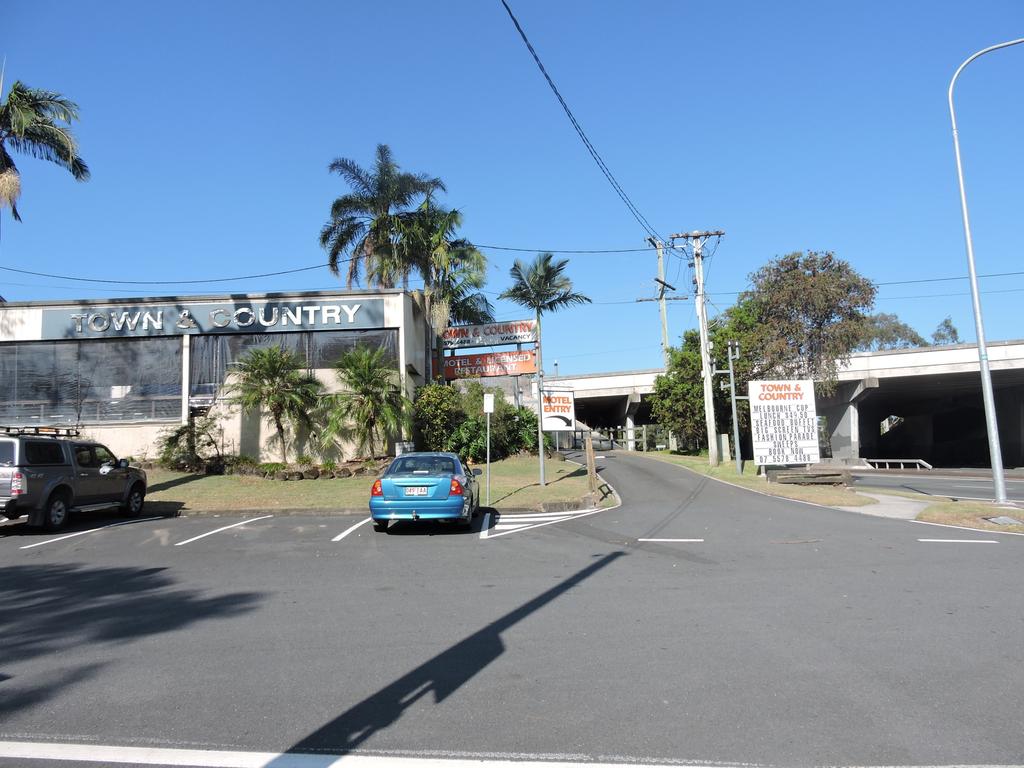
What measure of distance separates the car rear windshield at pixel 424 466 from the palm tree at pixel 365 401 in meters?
10.4

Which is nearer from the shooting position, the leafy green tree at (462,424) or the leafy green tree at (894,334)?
the leafy green tree at (462,424)

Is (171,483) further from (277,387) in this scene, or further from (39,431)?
(39,431)

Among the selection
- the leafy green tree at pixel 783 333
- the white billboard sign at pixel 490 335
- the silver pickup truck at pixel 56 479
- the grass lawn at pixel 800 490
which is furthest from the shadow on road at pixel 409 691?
the leafy green tree at pixel 783 333

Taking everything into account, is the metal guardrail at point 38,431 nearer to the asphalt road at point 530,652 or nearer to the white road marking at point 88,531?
the white road marking at point 88,531

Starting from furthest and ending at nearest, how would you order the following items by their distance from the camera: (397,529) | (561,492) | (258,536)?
(561,492), (397,529), (258,536)

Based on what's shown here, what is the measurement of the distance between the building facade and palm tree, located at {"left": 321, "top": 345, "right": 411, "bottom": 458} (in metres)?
1.52

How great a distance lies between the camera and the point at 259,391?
23719 millimetres

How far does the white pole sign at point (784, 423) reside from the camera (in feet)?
80.7

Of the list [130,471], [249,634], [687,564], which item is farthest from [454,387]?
[249,634]

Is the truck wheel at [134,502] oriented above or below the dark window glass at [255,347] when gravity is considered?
below

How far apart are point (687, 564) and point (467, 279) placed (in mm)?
25104

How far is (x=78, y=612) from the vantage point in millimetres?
7289

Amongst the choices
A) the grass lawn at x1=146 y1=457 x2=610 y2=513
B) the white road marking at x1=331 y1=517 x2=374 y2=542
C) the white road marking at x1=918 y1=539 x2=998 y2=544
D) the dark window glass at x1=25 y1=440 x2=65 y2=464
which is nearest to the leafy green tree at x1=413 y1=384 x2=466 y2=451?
the grass lawn at x1=146 y1=457 x2=610 y2=513

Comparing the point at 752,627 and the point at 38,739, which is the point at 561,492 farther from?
the point at 38,739
